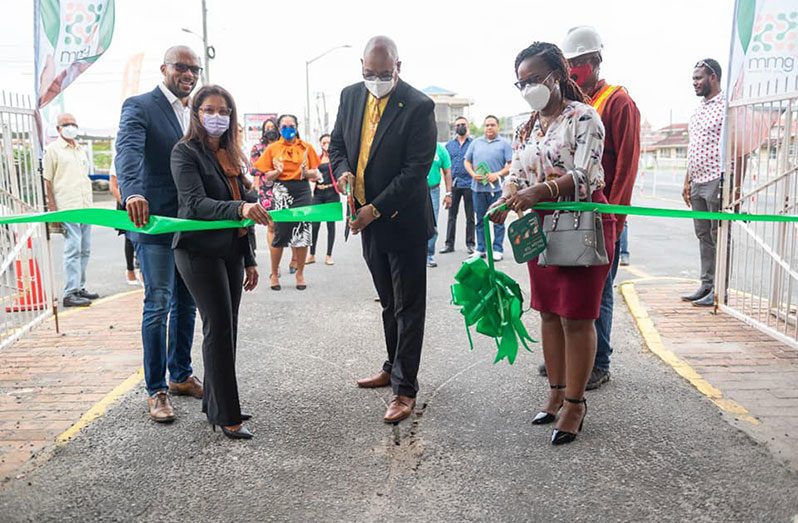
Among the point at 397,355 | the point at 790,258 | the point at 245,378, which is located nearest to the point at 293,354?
the point at 245,378

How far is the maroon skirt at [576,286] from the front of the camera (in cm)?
360

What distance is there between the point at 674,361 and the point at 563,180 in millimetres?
2288

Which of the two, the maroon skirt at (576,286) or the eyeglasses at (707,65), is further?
the eyeglasses at (707,65)

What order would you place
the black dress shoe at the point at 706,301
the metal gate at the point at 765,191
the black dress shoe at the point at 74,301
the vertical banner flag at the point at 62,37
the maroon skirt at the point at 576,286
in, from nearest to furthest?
1. the maroon skirt at the point at 576,286
2. the metal gate at the point at 765,191
3. the vertical banner flag at the point at 62,37
4. the black dress shoe at the point at 706,301
5. the black dress shoe at the point at 74,301

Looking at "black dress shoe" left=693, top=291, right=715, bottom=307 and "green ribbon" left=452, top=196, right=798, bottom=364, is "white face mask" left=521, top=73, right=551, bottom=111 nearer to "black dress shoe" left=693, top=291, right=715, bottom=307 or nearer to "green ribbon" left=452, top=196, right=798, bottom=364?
"green ribbon" left=452, top=196, right=798, bottom=364

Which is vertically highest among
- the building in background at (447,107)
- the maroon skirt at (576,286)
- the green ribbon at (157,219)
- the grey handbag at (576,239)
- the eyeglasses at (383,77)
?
the building in background at (447,107)

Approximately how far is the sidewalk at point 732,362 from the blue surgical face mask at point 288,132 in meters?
4.26

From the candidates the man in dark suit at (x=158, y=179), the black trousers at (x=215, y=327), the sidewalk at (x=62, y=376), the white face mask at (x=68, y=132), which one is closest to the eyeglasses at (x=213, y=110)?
the man in dark suit at (x=158, y=179)

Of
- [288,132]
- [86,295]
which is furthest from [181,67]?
[86,295]

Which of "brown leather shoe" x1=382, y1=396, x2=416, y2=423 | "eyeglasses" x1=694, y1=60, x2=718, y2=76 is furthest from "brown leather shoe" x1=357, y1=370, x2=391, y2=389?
"eyeglasses" x1=694, y1=60, x2=718, y2=76

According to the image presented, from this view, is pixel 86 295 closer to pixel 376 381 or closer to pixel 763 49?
pixel 376 381

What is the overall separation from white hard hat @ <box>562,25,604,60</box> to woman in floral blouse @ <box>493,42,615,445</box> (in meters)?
0.52

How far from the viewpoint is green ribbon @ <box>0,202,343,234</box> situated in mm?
3670

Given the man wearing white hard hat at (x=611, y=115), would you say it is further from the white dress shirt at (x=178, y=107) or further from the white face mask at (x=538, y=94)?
the white dress shirt at (x=178, y=107)
